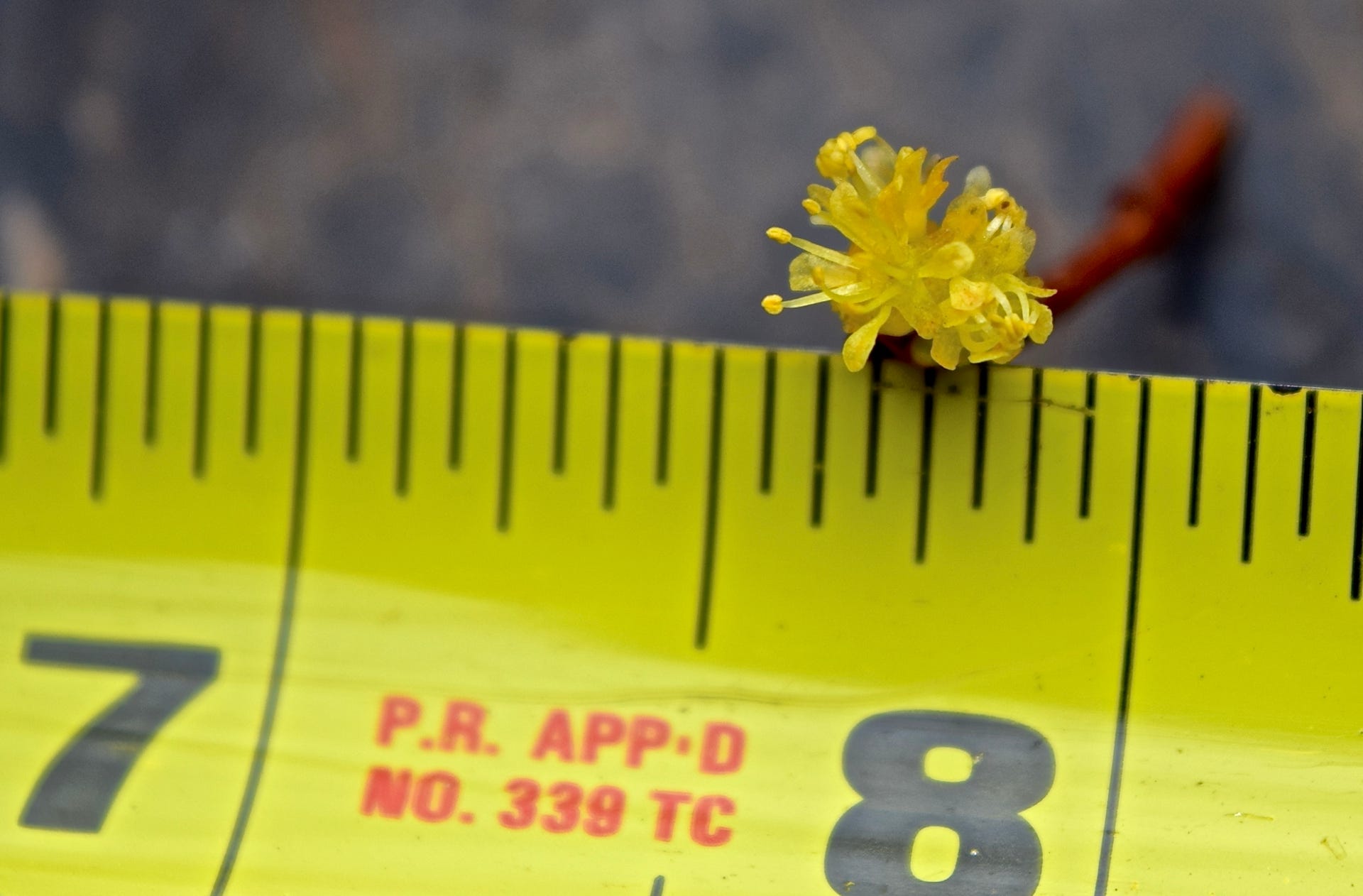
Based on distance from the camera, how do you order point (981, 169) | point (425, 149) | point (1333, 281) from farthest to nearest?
point (425, 149)
point (1333, 281)
point (981, 169)

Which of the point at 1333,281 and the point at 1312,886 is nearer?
the point at 1312,886

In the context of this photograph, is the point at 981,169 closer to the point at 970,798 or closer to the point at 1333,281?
the point at 970,798

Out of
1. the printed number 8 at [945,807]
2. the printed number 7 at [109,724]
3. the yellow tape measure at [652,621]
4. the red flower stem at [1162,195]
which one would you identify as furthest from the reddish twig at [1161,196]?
the printed number 7 at [109,724]

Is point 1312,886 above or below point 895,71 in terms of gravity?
below

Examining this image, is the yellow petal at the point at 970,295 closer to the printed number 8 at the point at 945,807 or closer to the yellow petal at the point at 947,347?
the yellow petal at the point at 947,347

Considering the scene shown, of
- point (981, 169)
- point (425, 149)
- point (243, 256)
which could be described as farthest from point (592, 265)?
point (981, 169)

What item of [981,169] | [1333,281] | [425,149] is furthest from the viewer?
[425,149]

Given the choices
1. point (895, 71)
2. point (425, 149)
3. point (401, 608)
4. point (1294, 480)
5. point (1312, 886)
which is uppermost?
point (895, 71)

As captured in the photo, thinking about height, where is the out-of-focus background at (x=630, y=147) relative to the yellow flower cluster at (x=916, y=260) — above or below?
above
